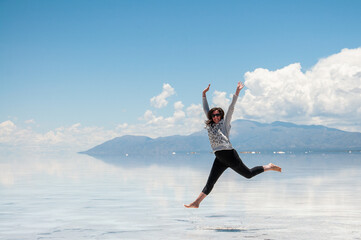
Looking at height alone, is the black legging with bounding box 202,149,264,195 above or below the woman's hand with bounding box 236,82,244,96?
below

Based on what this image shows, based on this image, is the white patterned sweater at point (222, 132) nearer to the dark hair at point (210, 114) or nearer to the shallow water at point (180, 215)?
the dark hair at point (210, 114)

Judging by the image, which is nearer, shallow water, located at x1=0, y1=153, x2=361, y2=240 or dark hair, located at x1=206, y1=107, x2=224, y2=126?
shallow water, located at x1=0, y1=153, x2=361, y2=240

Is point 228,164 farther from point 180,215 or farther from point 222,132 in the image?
point 180,215

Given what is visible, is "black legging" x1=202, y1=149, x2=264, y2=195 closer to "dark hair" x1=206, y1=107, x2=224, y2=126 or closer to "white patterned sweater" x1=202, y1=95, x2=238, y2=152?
"white patterned sweater" x1=202, y1=95, x2=238, y2=152

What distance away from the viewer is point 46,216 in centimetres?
1105

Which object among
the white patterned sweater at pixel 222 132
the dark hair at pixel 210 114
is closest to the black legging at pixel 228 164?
the white patterned sweater at pixel 222 132

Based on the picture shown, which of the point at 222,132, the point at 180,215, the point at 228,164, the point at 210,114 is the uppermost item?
the point at 210,114

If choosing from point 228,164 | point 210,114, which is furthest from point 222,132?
point 228,164

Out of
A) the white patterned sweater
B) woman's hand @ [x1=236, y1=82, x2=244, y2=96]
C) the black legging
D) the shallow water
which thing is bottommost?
the shallow water

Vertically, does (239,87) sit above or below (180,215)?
above

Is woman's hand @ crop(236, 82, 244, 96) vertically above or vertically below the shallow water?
above

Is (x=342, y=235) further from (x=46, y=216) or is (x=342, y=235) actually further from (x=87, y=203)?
(x=87, y=203)

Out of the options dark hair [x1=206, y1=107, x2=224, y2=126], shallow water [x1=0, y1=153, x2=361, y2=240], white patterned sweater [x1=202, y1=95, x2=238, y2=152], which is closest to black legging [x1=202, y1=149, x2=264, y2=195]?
white patterned sweater [x1=202, y1=95, x2=238, y2=152]

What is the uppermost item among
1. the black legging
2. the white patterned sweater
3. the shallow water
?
the white patterned sweater
